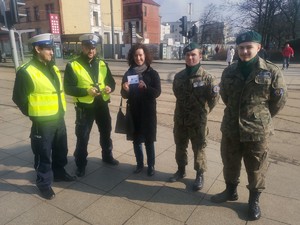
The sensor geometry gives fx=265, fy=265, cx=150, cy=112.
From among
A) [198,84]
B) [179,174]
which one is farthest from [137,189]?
[198,84]

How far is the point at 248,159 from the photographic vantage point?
3035 millimetres

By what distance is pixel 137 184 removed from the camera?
3.76m

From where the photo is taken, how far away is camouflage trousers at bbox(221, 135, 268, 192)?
2941 mm

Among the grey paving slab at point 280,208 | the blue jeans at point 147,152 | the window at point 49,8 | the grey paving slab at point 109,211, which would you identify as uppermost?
the window at point 49,8

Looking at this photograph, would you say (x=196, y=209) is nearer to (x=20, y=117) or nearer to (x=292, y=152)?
(x=292, y=152)

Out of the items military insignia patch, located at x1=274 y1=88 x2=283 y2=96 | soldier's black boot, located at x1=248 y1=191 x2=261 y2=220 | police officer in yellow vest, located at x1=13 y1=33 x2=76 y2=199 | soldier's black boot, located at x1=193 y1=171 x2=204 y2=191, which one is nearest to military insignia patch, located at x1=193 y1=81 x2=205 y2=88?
military insignia patch, located at x1=274 y1=88 x2=283 y2=96

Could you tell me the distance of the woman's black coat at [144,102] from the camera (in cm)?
361

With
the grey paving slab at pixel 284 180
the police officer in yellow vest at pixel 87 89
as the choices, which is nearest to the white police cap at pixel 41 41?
the police officer in yellow vest at pixel 87 89

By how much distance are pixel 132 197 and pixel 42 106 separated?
5.24ft

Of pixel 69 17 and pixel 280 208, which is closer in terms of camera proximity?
pixel 280 208

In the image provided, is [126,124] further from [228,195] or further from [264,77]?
[264,77]

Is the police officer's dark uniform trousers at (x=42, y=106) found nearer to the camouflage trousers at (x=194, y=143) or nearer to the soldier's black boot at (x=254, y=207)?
the camouflage trousers at (x=194, y=143)

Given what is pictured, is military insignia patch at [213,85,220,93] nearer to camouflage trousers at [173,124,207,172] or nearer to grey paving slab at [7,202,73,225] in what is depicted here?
camouflage trousers at [173,124,207,172]

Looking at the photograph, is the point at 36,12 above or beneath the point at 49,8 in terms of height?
beneath
